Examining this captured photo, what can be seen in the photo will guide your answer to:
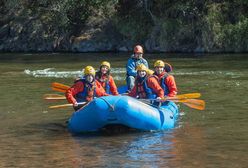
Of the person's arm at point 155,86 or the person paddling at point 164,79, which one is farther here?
the person paddling at point 164,79

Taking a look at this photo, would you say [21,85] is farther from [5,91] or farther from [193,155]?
[193,155]

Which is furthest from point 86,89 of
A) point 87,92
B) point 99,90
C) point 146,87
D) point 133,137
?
point 133,137

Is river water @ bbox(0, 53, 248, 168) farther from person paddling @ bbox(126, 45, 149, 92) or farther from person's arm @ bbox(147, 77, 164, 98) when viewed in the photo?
person paddling @ bbox(126, 45, 149, 92)

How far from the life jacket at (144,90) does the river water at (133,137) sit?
814mm

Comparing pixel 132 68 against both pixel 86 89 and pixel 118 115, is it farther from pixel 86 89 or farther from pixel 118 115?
pixel 118 115

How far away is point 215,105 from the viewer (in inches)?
567

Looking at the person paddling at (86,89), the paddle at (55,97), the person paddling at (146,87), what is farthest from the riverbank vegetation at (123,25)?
the person paddling at (86,89)

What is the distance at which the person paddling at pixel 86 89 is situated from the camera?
11875mm

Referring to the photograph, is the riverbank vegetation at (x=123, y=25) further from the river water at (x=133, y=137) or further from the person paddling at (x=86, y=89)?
the person paddling at (x=86, y=89)

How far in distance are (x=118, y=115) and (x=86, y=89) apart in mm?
1440

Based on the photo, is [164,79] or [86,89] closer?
[86,89]

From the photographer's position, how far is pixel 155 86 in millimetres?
11922

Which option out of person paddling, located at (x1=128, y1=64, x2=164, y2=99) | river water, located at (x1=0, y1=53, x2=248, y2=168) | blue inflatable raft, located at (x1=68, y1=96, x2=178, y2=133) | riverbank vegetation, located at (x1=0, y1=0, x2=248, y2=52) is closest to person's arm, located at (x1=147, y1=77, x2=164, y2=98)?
person paddling, located at (x1=128, y1=64, x2=164, y2=99)

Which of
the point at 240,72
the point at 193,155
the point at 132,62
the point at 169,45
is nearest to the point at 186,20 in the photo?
the point at 169,45
